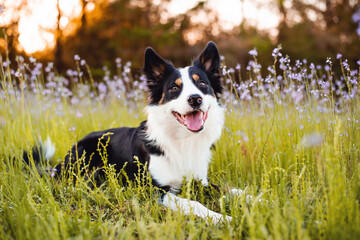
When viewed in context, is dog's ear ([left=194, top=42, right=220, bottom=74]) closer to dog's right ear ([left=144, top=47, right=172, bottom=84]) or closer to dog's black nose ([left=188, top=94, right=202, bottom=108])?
dog's right ear ([left=144, top=47, right=172, bottom=84])

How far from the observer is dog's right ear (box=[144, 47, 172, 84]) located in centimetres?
336

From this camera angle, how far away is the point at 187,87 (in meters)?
3.14

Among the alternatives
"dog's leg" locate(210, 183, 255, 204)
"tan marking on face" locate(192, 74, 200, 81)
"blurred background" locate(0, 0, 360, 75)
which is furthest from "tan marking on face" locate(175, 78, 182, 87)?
"blurred background" locate(0, 0, 360, 75)

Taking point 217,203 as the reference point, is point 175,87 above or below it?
above

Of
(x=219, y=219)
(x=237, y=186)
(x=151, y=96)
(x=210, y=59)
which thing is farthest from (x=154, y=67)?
(x=219, y=219)

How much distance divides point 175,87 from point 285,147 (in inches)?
62.3

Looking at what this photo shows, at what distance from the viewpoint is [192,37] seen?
17.9 m

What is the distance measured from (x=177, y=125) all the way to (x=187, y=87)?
17.4 inches

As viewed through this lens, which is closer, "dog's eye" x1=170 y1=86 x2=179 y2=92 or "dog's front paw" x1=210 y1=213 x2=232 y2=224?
"dog's front paw" x1=210 y1=213 x2=232 y2=224

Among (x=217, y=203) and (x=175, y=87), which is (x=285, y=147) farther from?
(x=175, y=87)

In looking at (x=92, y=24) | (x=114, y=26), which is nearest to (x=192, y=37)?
(x=114, y=26)

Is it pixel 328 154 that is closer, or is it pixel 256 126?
pixel 328 154

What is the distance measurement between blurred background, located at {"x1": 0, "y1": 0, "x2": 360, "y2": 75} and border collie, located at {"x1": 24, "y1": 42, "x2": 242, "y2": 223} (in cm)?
1144

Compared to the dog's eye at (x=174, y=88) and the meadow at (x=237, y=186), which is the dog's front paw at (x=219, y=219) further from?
the dog's eye at (x=174, y=88)
